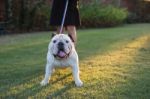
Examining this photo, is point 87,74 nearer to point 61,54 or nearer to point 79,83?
point 79,83

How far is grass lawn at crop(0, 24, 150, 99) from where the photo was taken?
4.88m

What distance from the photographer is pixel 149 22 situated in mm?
20422

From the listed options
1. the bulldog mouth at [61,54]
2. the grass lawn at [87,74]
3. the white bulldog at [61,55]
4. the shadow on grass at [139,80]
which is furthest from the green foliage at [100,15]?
the bulldog mouth at [61,54]

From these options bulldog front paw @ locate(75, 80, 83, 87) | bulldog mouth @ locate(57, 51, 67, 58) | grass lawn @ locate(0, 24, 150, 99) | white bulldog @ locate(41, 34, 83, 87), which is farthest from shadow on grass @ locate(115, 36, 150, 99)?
bulldog mouth @ locate(57, 51, 67, 58)

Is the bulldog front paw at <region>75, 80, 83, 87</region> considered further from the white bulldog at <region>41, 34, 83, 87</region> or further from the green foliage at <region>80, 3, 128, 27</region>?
the green foliage at <region>80, 3, 128, 27</region>

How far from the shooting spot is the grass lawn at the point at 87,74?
4.88 metres

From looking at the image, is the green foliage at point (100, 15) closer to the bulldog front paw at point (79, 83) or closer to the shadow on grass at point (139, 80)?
the shadow on grass at point (139, 80)

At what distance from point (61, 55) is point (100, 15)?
39.6 feet

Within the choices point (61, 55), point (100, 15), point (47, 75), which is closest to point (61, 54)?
point (61, 55)

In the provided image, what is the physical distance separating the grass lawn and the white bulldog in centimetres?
14

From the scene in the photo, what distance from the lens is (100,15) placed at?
16984 millimetres

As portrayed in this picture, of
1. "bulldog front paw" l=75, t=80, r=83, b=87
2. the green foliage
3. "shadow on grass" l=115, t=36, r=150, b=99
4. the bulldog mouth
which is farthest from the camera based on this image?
the green foliage

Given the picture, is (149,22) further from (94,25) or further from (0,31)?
(0,31)

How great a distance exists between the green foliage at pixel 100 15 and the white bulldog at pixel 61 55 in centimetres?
1112
